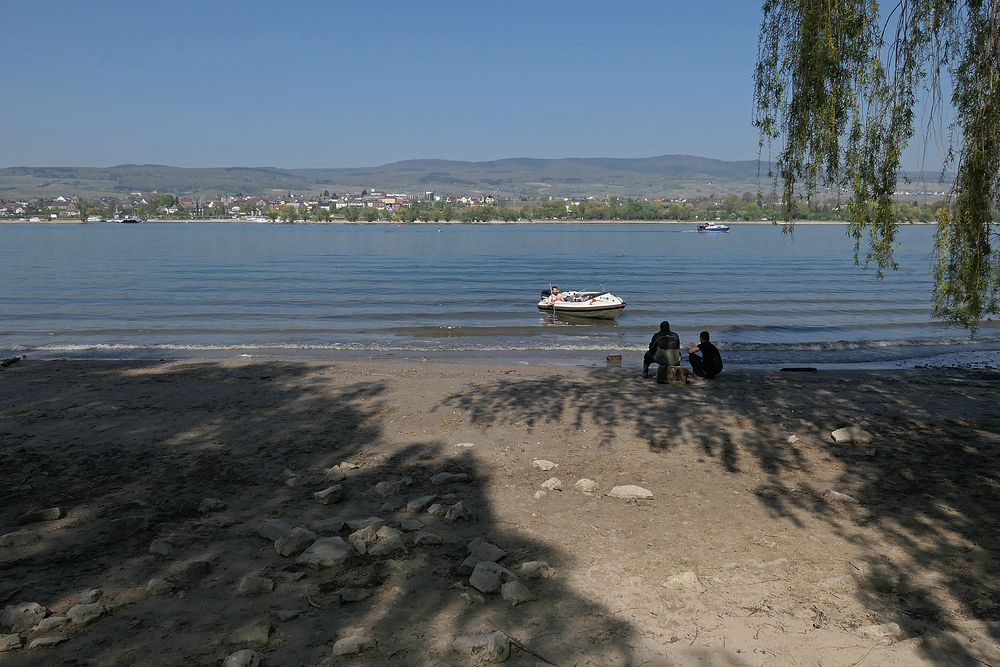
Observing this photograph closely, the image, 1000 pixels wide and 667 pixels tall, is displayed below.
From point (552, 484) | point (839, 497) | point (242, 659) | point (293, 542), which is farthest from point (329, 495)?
point (839, 497)

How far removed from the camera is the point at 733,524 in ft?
22.3

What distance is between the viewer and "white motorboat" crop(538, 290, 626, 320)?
1223 inches

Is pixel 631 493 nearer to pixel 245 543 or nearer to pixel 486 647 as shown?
pixel 486 647

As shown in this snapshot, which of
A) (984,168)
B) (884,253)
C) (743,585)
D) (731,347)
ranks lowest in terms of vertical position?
(731,347)

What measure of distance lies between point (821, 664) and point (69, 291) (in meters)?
45.6

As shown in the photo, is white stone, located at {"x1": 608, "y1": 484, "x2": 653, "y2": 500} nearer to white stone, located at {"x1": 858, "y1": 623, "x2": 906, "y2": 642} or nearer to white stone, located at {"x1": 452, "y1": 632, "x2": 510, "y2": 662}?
white stone, located at {"x1": 858, "y1": 623, "x2": 906, "y2": 642}

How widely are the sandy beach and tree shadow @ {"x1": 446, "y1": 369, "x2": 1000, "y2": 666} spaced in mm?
42

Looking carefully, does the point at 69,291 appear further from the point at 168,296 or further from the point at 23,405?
the point at 23,405

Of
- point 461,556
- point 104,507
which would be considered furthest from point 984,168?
point 104,507

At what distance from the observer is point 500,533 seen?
21.5 feet

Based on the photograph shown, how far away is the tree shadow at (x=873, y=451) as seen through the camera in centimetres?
540

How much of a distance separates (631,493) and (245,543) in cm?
407

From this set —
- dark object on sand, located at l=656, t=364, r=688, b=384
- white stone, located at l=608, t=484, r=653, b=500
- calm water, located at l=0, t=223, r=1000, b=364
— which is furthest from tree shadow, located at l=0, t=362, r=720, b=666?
calm water, located at l=0, t=223, r=1000, b=364

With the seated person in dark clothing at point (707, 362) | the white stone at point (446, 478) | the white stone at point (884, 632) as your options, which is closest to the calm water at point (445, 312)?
the white stone at point (884, 632)
